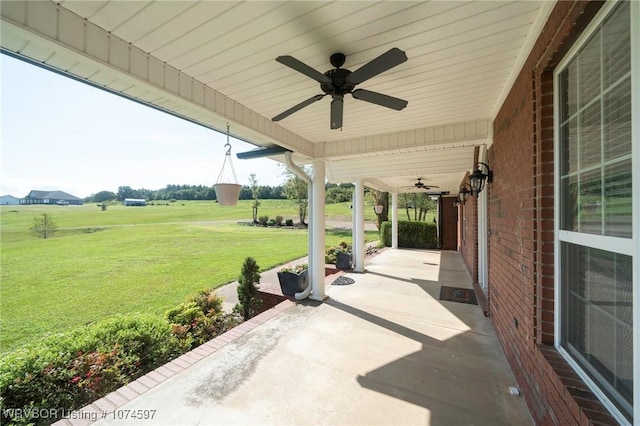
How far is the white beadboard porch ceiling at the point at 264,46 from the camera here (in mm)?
1661

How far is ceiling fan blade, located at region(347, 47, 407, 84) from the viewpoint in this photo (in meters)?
1.59

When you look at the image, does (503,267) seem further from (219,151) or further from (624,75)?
(219,151)

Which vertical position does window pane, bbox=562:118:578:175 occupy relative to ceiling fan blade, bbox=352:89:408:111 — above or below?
below

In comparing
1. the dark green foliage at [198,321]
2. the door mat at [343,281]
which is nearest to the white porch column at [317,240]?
the door mat at [343,281]

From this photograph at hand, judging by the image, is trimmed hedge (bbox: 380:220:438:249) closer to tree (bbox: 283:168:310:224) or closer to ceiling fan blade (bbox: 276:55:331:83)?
ceiling fan blade (bbox: 276:55:331:83)

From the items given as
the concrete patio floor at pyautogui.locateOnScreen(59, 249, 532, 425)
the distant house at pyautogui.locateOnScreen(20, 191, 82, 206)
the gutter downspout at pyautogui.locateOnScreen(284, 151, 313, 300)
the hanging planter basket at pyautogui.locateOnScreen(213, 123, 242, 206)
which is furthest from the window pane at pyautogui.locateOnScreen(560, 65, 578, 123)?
the distant house at pyautogui.locateOnScreen(20, 191, 82, 206)

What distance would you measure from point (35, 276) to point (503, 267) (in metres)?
15.0

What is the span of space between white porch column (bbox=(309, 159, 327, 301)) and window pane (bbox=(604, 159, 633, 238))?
3865 mm

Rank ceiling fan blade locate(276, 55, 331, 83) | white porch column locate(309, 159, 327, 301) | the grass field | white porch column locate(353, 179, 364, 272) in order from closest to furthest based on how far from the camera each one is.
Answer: ceiling fan blade locate(276, 55, 331, 83)
white porch column locate(309, 159, 327, 301)
the grass field
white porch column locate(353, 179, 364, 272)

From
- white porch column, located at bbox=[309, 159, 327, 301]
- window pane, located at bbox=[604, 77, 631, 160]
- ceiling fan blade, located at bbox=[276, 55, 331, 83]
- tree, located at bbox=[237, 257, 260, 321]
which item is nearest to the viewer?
window pane, located at bbox=[604, 77, 631, 160]

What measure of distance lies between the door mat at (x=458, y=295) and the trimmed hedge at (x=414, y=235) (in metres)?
6.81

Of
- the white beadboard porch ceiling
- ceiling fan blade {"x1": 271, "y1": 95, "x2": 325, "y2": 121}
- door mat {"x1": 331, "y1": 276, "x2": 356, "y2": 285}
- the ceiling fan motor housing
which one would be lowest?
door mat {"x1": 331, "y1": 276, "x2": 356, "y2": 285}

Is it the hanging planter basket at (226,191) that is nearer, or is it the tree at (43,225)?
the hanging planter basket at (226,191)

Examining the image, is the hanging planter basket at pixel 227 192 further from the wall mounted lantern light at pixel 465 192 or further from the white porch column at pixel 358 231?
the white porch column at pixel 358 231
